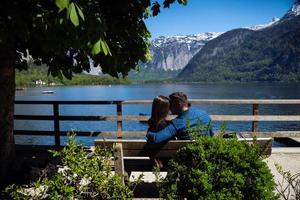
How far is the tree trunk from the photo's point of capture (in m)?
6.92

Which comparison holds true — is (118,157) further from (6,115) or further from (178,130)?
(6,115)

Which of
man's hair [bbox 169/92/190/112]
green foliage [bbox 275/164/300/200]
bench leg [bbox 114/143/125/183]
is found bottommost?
green foliage [bbox 275/164/300/200]

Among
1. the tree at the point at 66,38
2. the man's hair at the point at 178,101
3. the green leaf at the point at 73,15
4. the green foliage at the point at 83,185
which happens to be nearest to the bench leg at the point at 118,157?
the green foliage at the point at 83,185

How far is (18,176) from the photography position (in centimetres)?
666

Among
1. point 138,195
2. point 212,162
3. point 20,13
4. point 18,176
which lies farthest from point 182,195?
point 18,176

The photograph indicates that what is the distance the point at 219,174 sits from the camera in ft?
13.1

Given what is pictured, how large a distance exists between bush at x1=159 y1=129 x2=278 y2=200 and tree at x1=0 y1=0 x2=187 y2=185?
1420 mm

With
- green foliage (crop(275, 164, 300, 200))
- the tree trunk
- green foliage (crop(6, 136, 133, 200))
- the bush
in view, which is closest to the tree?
the tree trunk

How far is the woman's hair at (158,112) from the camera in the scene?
577cm

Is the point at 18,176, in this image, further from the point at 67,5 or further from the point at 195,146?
the point at 67,5

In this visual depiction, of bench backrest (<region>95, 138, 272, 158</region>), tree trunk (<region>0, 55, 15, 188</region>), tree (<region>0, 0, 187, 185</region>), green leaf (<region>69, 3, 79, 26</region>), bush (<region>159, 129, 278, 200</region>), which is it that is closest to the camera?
green leaf (<region>69, 3, 79, 26</region>)

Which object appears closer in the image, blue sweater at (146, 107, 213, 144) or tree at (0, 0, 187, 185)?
tree at (0, 0, 187, 185)

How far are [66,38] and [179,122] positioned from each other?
178cm

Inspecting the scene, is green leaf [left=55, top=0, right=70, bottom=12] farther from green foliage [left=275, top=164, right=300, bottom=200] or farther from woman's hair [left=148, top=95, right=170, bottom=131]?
woman's hair [left=148, top=95, right=170, bottom=131]
